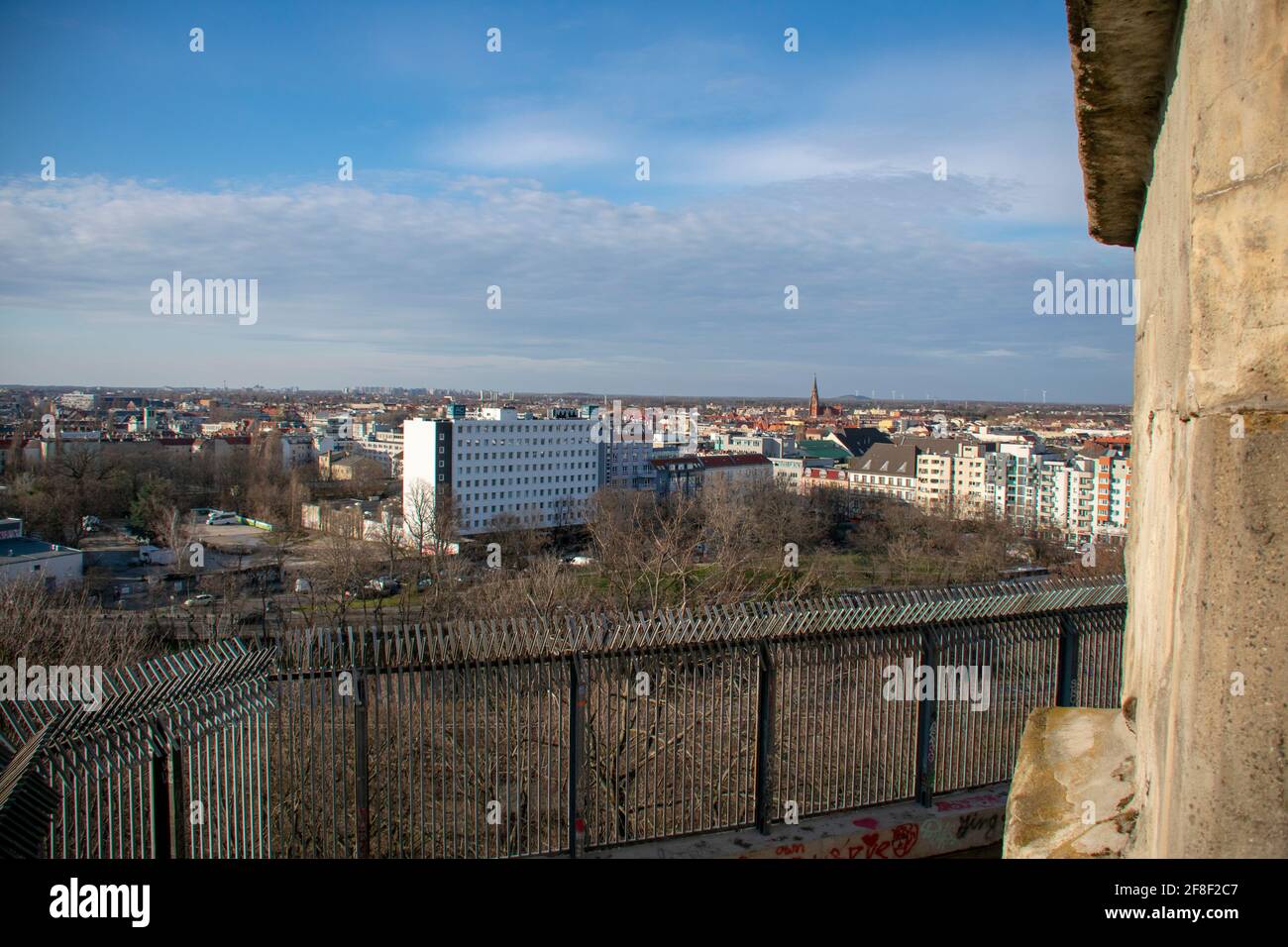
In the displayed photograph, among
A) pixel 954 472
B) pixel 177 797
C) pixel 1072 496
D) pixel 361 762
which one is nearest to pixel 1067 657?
pixel 361 762

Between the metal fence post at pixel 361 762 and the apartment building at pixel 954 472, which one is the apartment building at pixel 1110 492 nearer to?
the apartment building at pixel 954 472

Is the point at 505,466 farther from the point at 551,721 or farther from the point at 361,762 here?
the point at 361,762

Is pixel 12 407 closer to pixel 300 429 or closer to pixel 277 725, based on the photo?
pixel 300 429

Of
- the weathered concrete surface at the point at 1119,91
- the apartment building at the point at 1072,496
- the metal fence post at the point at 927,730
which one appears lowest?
the apartment building at the point at 1072,496

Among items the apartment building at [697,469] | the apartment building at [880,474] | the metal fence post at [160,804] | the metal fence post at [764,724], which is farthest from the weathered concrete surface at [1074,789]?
the apartment building at [880,474]

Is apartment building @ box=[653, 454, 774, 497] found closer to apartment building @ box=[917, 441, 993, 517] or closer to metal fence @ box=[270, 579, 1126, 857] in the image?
apartment building @ box=[917, 441, 993, 517]

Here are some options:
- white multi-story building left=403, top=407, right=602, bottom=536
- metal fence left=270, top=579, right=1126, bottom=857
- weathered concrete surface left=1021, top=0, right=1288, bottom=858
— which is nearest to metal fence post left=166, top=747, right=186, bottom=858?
metal fence left=270, top=579, right=1126, bottom=857

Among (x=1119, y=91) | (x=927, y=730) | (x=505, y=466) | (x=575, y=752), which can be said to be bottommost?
(x=505, y=466)
